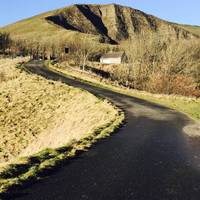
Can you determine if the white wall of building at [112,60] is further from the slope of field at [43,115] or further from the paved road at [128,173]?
the paved road at [128,173]

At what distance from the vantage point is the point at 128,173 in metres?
12.9

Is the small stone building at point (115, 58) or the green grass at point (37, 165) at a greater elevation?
the green grass at point (37, 165)

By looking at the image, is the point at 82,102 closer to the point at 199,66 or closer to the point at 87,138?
the point at 87,138

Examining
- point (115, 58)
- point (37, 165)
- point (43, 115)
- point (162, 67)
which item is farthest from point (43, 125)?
point (115, 58)

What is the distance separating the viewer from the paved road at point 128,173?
424 inches

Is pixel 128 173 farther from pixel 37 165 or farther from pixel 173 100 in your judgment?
pixel 173 100

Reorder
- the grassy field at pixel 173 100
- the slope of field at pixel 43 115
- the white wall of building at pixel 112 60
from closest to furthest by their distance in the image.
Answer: the slope of field at pixel 43 115
the grassy field at pixel 173 100
the white wall of building at pixel 112 60

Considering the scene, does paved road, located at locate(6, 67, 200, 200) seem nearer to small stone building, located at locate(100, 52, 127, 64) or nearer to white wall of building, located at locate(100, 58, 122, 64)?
white wall of building, located at locate(100, 58, 122, 64)

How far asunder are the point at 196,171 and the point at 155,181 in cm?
223

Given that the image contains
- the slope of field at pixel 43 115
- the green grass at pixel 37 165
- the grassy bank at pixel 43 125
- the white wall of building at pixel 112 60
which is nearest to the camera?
the green grass at pixel 37 165

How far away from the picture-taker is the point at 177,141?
19.2 meters

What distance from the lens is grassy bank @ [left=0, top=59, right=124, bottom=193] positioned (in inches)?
551

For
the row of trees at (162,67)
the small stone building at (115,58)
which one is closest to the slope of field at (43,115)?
the row of trees at (162,67)

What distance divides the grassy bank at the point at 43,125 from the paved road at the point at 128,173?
84cm
